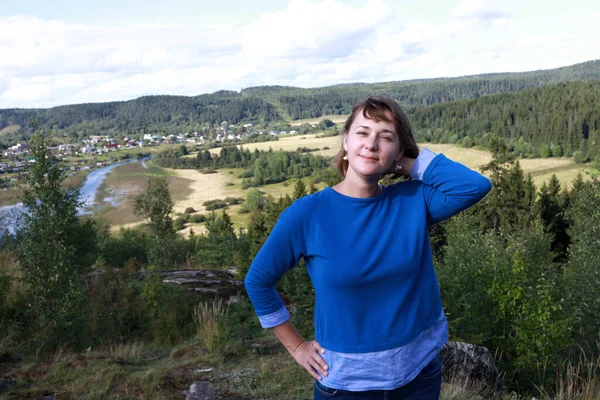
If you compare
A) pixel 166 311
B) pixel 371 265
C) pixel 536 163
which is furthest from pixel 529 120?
pixel 371 265

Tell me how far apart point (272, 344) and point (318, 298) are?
5.93 metres

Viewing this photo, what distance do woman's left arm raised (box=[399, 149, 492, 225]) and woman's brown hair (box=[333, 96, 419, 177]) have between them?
4.8 inches

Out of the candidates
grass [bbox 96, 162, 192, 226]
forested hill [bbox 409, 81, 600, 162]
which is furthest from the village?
forested hill [bbox 409, 81, 600, 162]

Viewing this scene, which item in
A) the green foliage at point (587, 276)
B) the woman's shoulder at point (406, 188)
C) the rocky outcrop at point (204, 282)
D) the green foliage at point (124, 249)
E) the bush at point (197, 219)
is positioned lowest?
the bush at point (197, 219)

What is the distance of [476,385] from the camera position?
17.2 ft

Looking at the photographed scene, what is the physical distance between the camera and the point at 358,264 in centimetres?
188

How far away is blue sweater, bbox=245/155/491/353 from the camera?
1905 mm

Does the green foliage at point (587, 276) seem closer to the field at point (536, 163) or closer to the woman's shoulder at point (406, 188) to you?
the woman's shoulder at point (406, 188)

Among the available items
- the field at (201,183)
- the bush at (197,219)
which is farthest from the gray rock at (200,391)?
the bush at (197,219)

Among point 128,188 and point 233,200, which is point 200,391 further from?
point 128,188

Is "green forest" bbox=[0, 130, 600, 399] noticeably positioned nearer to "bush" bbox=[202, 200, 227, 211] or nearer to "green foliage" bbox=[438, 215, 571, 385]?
→ "green foliage" bbox=[438, 215, 571, 385]

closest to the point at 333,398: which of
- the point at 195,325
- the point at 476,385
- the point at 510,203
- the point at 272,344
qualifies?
the point at 476,385

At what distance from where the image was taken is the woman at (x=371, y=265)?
1.92m

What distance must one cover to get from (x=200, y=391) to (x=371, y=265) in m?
3.84
